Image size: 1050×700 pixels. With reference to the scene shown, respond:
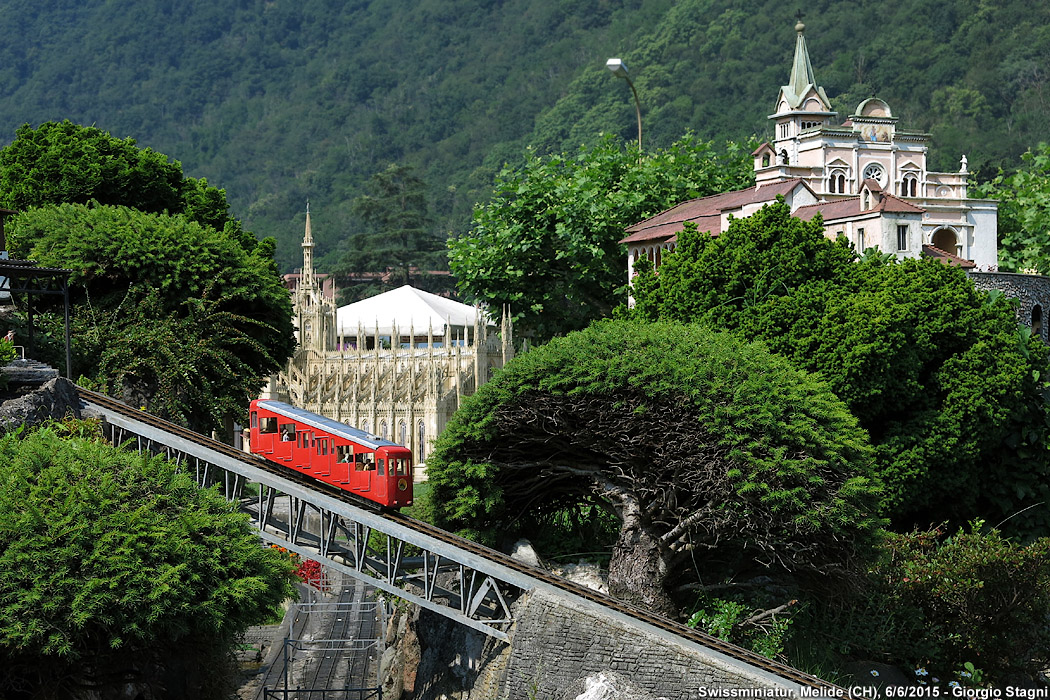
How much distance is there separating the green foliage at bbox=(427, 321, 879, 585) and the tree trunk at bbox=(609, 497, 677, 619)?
37cm

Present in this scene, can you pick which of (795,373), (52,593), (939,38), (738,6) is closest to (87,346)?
(52,593)

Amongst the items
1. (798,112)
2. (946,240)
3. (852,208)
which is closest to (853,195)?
(798,112)

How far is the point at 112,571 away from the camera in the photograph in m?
22.2

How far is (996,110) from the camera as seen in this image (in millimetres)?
128375

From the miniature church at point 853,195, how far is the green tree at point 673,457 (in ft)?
44.1

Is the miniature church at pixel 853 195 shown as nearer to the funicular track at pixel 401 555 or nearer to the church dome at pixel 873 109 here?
the church dome at pixel 873 109

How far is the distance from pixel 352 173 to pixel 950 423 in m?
145

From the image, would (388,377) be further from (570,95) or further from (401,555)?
(570,95)

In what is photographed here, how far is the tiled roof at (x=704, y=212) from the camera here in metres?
45.8

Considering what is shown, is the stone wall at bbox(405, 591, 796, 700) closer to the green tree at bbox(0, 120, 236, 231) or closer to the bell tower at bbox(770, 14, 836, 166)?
the green tree at bbox(0, 120, 236, 231)

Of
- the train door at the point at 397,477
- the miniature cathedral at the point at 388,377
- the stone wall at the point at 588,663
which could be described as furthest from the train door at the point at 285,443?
the miniature cathedral at the point at 388,377

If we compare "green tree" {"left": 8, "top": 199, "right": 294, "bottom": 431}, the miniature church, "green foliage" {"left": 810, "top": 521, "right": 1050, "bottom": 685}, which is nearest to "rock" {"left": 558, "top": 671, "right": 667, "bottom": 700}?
"green foliage" {"left": 810, "top": 521, "right": 1050, "bottom": 685}

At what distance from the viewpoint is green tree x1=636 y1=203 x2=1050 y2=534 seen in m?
35.2

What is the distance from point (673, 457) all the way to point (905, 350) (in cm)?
955
